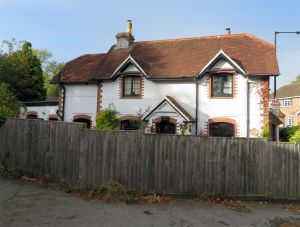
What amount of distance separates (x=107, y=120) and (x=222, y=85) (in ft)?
24.0

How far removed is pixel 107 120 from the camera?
1975cm

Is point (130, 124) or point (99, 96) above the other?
point (99, 96)

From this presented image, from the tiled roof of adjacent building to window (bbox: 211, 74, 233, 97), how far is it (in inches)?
40.7

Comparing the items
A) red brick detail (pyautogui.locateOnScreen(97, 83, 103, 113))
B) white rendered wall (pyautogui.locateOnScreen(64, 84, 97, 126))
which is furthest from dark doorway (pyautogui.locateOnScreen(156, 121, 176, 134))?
white rendered wall (pyautogui.locateOnScreen(64, 84, 97, 126))

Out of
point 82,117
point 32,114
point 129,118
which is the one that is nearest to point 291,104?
point 129,118

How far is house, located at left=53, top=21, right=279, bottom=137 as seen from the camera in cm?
1798

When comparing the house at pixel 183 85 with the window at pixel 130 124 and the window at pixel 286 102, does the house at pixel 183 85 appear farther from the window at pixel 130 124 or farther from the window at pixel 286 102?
the window at pixel 286 102

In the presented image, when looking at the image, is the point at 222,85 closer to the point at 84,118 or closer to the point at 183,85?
the point at 183,85

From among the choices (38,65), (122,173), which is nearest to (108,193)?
(122,173)

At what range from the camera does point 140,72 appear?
780 inches

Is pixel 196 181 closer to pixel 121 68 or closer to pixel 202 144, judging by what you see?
pixel 202 144

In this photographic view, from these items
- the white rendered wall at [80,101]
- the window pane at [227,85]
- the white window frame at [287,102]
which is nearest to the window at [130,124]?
the white rendered wall at [80,101]

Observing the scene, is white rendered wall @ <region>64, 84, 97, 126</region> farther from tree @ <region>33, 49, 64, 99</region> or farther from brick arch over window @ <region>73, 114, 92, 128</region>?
tree @ <region>33, 49, 64, 99</region>

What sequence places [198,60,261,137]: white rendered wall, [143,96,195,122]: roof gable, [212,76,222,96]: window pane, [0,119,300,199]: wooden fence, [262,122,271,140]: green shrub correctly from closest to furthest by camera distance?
[0,119,300,199]: wooden fence < [262,122,271,140]: green shrub < [198,60,261,137]: white rendered wall < [143,96,195,122]: roof gable < [212,76,222,96]: window pane
